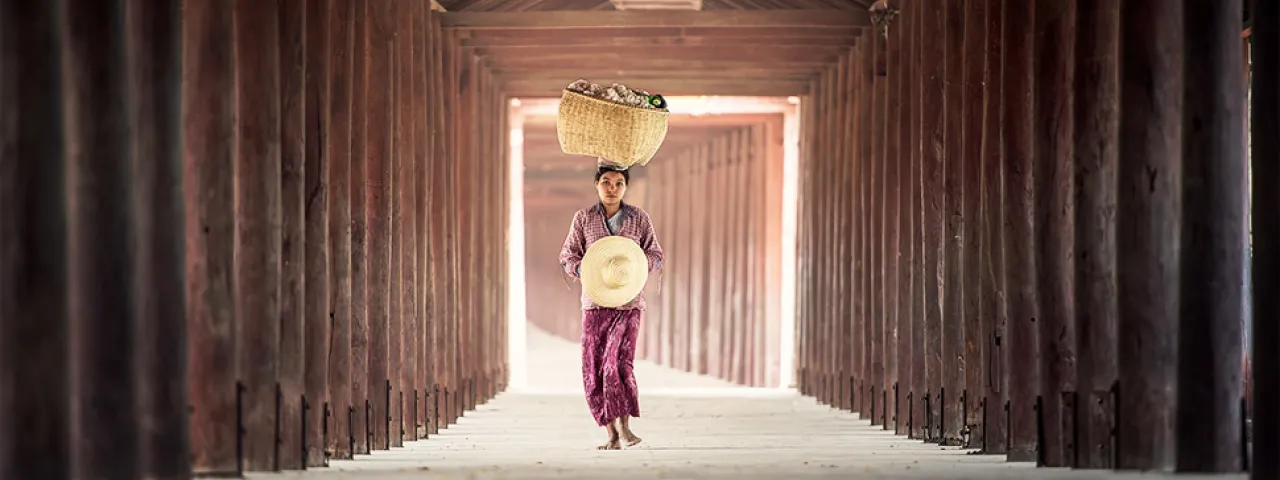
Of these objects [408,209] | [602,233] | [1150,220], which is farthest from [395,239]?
[1150,220]

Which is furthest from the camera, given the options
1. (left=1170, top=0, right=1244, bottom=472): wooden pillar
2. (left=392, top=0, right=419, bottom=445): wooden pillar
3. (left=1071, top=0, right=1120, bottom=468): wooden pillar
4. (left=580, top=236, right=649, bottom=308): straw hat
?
(left=392, top=0, right=419, bottom=445): wooden pillar

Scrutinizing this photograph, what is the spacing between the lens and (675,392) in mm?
20781

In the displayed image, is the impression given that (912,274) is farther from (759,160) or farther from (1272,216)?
(759,160)

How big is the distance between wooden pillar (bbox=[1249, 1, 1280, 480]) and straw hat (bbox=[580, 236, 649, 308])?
15.0ft

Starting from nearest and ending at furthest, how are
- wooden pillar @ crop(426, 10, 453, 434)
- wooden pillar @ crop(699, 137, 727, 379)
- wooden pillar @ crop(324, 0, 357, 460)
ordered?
wooden pillar @ crop(324, 0, 357, 460), wooden pillar @ crop(426, 10, 453, 434), wooden pillar @ crop(699, 137, 727, 379)

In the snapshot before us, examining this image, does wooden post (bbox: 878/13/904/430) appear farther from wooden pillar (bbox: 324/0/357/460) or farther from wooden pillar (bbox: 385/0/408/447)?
wooden pillar (bbox: 324/0/357/460)

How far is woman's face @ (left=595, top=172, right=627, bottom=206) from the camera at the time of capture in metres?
10.8

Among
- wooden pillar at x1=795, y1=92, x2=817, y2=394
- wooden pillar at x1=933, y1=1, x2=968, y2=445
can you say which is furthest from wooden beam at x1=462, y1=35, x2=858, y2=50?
wooden pillar at x1=933, y1=1, x2=968, y2=445

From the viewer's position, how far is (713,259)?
85.1 feet

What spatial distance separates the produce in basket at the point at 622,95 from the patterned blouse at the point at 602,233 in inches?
45.8

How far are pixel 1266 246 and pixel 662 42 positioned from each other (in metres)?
10.5

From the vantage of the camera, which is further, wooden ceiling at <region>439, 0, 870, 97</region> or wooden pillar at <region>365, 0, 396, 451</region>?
wooden ceiling at <region>439, 0, 870, 97</region>

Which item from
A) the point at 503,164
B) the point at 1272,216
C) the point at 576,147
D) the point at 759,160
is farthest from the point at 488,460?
the point at 759,160

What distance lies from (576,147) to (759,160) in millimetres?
11153
